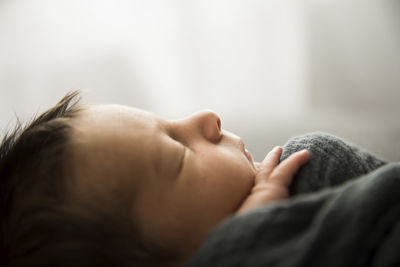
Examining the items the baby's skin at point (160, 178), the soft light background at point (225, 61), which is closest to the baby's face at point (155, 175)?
the baby's skin at point (160, 178)

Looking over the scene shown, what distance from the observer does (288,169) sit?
56 centimetres

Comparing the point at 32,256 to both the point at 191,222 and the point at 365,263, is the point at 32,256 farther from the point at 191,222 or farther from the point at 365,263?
the point at 365,263

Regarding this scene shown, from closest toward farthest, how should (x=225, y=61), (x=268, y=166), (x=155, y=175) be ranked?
1. (x=155, y=175)
2. (x=268, y=166)
3. (x=225, y=61)

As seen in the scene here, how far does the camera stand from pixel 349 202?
1.35ft

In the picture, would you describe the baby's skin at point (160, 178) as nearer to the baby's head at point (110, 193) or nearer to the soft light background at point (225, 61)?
the baby's head at point (110, 193)

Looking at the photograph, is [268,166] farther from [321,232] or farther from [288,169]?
[321,232]

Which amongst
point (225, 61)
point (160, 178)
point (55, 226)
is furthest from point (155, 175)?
point (225, 61)

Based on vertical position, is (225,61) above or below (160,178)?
above

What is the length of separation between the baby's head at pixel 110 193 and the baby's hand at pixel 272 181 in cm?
2

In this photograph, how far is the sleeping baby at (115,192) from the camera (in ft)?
1.49

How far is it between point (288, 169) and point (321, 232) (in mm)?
182

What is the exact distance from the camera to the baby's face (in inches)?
18.6

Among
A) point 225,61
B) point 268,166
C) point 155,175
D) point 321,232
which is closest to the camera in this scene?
point 321,232

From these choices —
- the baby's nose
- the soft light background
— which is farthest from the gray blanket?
the soft light background
